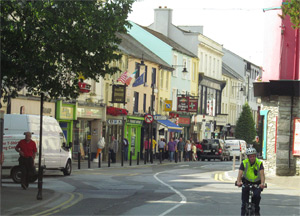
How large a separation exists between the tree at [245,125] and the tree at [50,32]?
7835 cm

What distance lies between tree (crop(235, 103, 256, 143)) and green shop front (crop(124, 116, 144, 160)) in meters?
38.1

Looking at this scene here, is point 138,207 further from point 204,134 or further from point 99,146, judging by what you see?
point 204,134

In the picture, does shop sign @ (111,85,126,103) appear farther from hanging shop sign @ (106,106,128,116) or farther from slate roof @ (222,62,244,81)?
slate roof @ (222,62,244,81)

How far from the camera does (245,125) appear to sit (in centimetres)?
9769

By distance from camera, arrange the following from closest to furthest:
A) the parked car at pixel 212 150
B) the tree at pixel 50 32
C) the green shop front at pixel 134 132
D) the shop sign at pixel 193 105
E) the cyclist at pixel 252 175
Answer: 1. the cyclist at pixel 252 175
2. the tree at pixel 50 32
3. the green shop front at pixel 134 132
4. the parked car at pixel 212 150
5. the shop sign at pixel 193 105

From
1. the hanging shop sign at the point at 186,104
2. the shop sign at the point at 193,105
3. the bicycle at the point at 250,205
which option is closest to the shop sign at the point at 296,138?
the bicycle at the point at 250,205

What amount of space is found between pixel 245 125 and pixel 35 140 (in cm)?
7254

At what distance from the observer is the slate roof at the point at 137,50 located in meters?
57.9

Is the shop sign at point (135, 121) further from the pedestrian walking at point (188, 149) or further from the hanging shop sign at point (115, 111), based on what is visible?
the pedestrian walking at point (188, 149)

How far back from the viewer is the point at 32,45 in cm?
1900

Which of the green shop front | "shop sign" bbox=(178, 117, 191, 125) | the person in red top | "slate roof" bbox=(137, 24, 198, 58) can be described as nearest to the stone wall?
the person in red top

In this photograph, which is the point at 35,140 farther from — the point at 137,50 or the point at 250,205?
the point at 137,50

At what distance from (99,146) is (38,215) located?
31113 millimetres

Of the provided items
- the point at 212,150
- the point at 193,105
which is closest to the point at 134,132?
the point at 212,150
